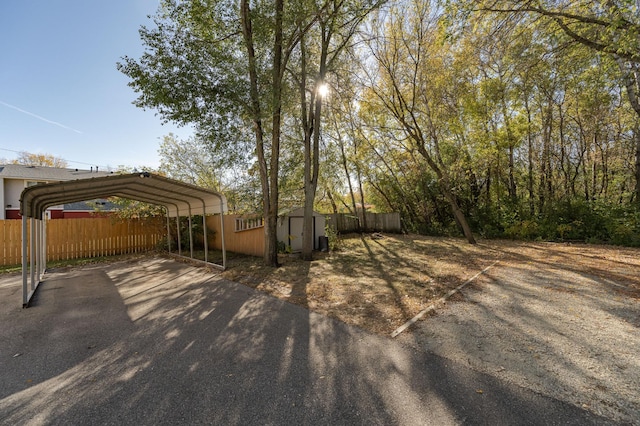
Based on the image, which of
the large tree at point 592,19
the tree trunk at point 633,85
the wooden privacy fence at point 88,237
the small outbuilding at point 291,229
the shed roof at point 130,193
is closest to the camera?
the large tree at point 592,19

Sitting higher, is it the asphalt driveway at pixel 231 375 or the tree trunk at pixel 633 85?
the tree trunk at pixel 633 85

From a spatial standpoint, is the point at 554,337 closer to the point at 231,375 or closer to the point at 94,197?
the point at 231,375

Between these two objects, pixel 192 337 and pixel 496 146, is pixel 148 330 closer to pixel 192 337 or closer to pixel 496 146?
pixel 192 337

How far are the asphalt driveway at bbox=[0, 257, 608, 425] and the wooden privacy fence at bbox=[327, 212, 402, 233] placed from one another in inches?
459

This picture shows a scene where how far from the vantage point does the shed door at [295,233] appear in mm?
9433

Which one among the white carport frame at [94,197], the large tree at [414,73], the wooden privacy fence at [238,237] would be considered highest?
the large tree at [414,73]

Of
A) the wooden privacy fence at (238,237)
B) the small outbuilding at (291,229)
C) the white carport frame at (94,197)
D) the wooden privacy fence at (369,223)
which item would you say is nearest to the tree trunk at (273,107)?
the white carport frame at (94,197)

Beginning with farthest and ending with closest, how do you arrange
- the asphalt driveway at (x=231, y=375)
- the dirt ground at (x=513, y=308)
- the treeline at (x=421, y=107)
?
the treeline at (x=421, y=107)
the dirt ground at (x=513, y=308)
the asphalt driveway at (x=231, y=375)

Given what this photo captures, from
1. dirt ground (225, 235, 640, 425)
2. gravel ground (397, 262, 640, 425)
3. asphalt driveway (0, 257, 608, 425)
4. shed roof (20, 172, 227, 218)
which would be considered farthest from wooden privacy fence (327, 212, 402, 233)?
asphalt driveway (0, 257, 608, 425)

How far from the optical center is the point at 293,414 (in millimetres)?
1766

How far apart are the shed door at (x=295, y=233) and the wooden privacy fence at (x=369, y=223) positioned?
547 cm

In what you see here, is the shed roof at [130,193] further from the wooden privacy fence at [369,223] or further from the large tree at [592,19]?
the wooden privacy fence at [369,223]

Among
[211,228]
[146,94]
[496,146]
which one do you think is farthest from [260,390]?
[496,146]

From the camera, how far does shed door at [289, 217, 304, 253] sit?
9.43 m
